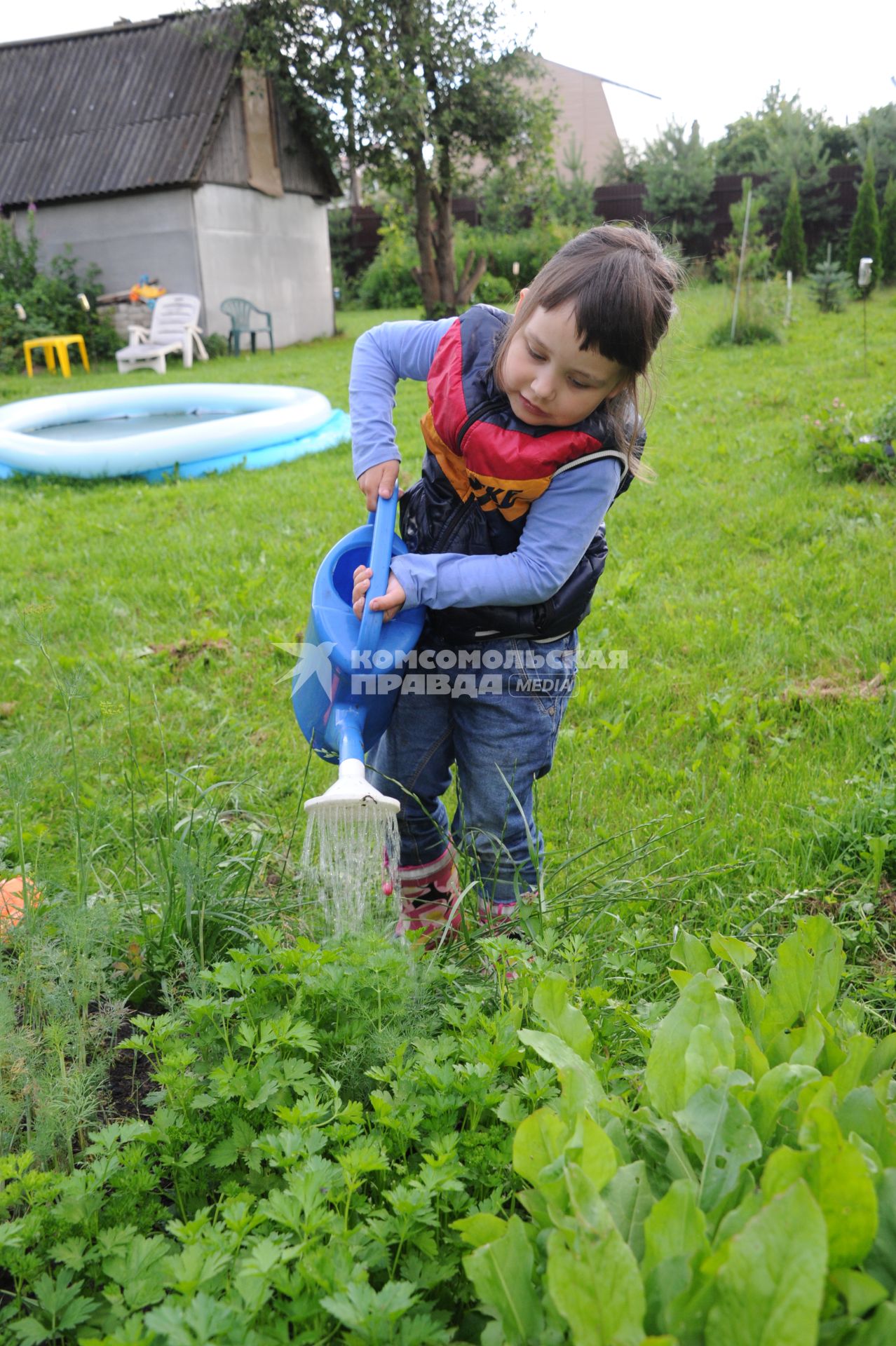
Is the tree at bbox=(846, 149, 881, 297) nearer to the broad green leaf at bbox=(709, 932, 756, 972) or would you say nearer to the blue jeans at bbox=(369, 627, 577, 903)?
the blue jeans at bbox=(369, 627, 577, 903)

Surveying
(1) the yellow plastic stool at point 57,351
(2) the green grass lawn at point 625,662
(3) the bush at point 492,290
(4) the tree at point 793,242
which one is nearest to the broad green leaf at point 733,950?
(2) the green grass lawn at point 625,662

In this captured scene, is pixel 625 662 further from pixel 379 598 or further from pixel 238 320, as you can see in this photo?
pixel 238 320

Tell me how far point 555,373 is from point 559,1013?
999mm

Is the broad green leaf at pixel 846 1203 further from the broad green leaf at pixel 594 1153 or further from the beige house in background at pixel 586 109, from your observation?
the beige house in background at pixel 586 109

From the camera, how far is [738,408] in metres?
7.32

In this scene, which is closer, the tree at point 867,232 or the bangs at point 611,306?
the bangs at point 611,306

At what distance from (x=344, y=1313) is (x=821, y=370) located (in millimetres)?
8693

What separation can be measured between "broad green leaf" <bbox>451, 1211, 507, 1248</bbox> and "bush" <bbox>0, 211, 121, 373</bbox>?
14.4 meters

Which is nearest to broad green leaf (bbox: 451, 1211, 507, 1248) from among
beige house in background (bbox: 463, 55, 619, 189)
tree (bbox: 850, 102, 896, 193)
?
tree (bbox: 850, 102, 896, 193)

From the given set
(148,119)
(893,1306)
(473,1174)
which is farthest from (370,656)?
(148,119)

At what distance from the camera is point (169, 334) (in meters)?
13.9

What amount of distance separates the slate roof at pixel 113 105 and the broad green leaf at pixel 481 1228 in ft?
50.4

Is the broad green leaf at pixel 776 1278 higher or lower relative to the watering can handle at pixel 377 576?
lower

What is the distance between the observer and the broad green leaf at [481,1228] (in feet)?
3.19
